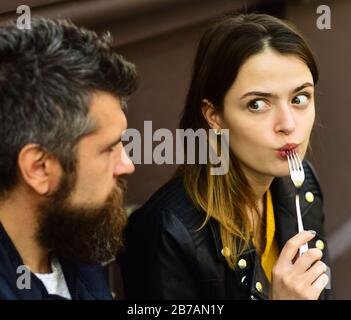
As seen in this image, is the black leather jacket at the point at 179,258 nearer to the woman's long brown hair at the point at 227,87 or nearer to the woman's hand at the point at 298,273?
the woman's long brown hair at the point at 227,87

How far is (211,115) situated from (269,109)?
153mm

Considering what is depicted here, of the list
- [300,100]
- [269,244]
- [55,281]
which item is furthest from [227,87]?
[55,281]

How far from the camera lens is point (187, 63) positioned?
2611 millimetres

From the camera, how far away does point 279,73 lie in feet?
6.87

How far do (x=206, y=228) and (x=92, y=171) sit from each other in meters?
0.43

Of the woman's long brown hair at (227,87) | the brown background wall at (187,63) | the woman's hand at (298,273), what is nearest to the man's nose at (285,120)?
the woman's long brown hair at (227,87)

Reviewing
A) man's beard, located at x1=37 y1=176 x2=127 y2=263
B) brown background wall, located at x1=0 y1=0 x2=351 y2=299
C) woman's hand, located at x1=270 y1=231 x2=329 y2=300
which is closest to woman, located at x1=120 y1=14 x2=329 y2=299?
woman's hand, located at x1=270 y1=231 x2=329 y2=300

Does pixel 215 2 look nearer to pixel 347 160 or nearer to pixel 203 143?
pixel 203 143

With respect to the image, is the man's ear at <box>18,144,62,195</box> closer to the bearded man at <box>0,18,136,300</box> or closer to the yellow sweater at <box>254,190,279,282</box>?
the bearded man at <box>0,18,136,300</box>

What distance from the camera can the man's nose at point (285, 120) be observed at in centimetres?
211

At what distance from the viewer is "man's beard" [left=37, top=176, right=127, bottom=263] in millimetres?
1870

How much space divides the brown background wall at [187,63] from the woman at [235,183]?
319mm

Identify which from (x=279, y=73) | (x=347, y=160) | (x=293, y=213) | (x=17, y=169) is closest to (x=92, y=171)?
(x=17, y=169)

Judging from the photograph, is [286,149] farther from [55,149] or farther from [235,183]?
[55,149]
